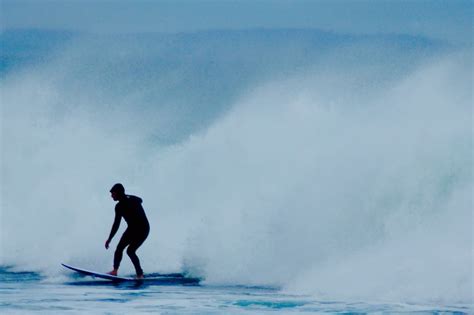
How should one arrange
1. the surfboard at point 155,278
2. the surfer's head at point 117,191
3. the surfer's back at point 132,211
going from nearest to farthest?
the surfer's head at point 117,191, the surfer's back at point 132,211, the surfboard at point 155,278

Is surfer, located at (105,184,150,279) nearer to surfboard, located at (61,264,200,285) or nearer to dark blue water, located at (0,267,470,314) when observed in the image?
surfboard, located at (61,264,200,285)

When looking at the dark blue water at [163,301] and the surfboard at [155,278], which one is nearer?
the dark blue water at [163,301]

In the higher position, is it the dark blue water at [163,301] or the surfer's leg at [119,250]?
the surfer's leg at [119,250]

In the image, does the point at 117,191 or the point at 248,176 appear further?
the point at 248,176

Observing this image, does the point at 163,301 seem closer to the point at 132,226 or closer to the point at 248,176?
the point at 132,226

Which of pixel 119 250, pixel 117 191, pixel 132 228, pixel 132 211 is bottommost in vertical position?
pixel 119 250

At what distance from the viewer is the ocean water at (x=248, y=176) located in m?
9.38

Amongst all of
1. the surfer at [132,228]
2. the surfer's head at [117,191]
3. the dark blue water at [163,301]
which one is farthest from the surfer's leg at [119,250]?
the surfer's head at [117,191]

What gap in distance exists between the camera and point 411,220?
37.2 ft

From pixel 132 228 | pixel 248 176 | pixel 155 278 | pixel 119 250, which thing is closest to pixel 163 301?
pixel 119 250

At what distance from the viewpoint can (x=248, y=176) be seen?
14.6 metres

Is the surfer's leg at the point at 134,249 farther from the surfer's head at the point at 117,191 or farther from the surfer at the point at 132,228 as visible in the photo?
the surfer's head at the point at 117,191

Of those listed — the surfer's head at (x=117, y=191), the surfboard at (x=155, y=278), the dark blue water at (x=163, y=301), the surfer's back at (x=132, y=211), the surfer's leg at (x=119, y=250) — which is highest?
the surfer's head at (x=117, y=191)

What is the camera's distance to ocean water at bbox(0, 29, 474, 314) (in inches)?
369
